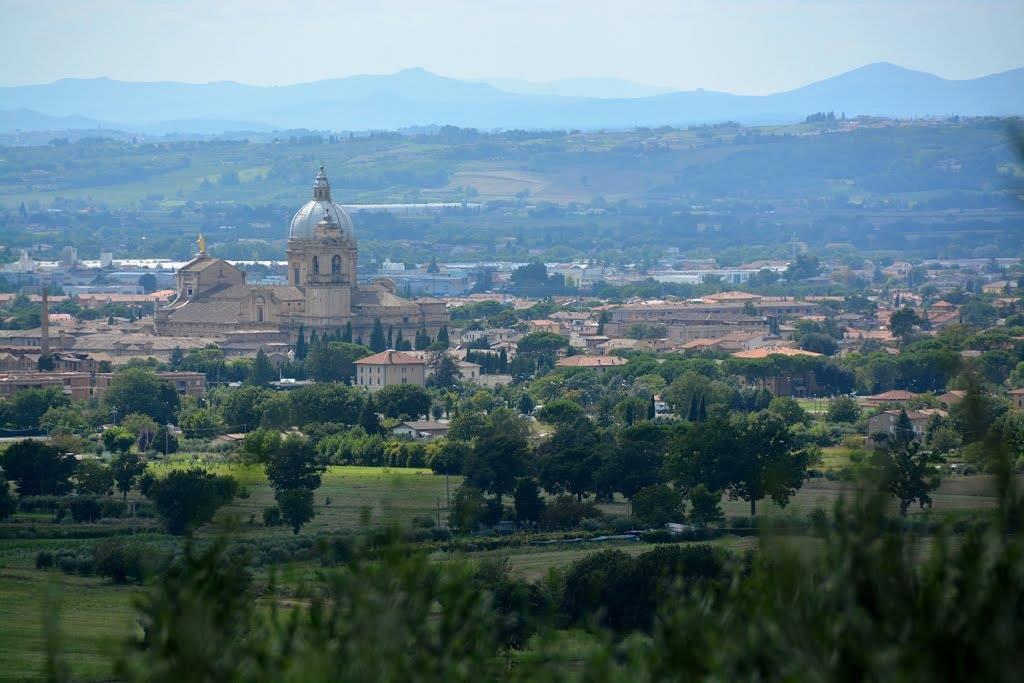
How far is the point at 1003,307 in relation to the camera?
310ft

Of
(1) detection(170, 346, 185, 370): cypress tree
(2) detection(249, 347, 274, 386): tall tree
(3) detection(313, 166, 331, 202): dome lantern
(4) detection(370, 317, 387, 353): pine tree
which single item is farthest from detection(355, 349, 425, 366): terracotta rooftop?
(3) detection(313, 166, 331, 202): dome lantern

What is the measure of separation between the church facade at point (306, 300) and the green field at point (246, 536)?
35.9m

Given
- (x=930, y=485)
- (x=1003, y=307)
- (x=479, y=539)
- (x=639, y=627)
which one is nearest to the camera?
(x=639, y=627)

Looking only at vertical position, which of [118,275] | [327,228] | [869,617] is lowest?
[118,275]

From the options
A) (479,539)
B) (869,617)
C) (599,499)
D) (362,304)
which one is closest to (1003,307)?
(362,304)

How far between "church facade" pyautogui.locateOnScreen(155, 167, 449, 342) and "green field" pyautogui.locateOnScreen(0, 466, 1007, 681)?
35880 millimetres

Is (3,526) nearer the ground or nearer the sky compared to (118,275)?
nearer the sky

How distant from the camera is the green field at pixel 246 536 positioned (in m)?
25.2

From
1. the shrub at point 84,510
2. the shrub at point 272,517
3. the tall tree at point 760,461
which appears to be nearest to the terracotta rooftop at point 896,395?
the tall tree at point 760,461

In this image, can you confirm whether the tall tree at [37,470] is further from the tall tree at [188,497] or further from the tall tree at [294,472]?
the tall tree at [294,472]

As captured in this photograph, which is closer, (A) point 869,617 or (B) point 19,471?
(A) point 869,617

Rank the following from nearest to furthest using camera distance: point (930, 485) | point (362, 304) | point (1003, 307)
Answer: point (930, 485), point (362, 304), point (1003, 307)

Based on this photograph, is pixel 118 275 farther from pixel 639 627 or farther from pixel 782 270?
pixel 639 627

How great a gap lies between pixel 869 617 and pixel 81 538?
24.1 meters
